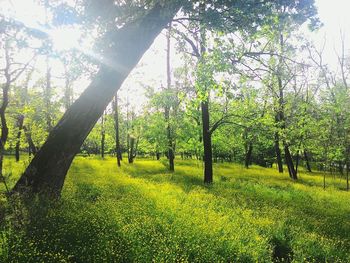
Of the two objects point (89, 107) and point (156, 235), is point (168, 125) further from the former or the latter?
point (156, 235)

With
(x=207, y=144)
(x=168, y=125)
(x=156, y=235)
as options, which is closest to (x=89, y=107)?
(x=156, y=235)

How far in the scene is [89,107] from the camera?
29.0 feet

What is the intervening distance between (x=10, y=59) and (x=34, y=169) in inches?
434

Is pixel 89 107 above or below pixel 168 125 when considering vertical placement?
below

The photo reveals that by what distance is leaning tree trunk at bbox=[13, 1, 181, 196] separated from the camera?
28.1ft

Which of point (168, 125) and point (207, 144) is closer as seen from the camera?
point (207, 144)

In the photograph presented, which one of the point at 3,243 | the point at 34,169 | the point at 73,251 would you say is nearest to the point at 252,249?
the point at 73,251

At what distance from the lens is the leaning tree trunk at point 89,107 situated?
8562 mm

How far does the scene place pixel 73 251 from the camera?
6250 millimetres

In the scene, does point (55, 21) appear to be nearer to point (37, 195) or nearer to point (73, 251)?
point (37, 195)

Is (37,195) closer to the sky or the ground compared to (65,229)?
closer to the sky

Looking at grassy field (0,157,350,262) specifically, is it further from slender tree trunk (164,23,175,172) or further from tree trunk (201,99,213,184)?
slender tree trunk (164,23,175,172)

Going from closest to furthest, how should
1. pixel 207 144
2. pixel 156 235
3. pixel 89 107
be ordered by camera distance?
pixel 156 235
pixel 89 107
pixel 207 144

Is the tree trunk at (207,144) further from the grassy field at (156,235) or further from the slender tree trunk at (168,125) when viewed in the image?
the grassy field at (156,235)
